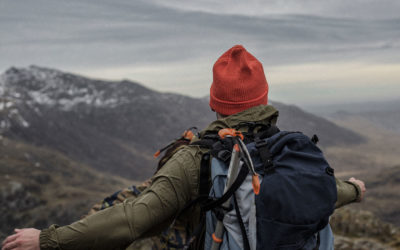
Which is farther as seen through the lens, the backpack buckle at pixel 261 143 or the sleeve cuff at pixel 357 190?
the sleeve cuff at pixel 357 190

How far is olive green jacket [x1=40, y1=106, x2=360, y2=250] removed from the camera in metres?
2.64

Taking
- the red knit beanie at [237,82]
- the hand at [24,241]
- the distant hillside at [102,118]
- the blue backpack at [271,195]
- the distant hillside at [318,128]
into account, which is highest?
the red knit beanie at [237,82]

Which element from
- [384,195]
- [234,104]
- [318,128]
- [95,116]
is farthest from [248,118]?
[318,128]

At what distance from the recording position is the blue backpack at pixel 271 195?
2.79m

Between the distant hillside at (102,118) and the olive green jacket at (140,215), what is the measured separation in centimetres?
8220

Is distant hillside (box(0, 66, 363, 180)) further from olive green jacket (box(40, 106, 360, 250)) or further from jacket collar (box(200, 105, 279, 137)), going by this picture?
olive green jacket (box(40, 106, 360, 250))

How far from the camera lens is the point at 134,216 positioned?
2.75 meters

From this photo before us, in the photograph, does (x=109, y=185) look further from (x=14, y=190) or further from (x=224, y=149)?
(x=224, y=149)

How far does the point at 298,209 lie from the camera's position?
279 cm

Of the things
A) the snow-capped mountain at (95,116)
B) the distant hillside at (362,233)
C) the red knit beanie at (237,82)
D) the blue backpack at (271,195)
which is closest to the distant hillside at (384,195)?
the distant hillside at (362,233)

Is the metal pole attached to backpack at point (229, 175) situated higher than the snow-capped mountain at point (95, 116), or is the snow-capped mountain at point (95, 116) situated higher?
the metal pole attached to backpack at point (229, 175)

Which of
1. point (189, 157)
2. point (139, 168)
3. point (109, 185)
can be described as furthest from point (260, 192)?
point (139, 168)

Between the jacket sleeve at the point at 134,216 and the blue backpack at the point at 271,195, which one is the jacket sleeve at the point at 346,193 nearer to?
the blue backpack at the point at 271,195

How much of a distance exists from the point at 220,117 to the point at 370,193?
229 ft
